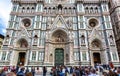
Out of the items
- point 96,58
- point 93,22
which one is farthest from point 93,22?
point 96,58

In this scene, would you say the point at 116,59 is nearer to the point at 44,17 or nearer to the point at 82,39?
the point at 82,39

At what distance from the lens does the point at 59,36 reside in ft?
80.1

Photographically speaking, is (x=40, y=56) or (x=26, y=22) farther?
(x=26, y=22)

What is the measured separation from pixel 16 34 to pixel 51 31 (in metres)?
6.50

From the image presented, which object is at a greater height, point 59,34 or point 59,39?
point 59,34

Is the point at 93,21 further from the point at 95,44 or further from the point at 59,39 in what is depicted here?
the point at 59,39

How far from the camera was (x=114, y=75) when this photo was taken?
614cm

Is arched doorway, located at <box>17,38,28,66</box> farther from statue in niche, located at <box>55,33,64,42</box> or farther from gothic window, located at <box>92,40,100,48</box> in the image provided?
gothic window, located at <box>92,40,100,48</box>

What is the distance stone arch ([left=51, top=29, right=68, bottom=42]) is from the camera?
23875 millimetres

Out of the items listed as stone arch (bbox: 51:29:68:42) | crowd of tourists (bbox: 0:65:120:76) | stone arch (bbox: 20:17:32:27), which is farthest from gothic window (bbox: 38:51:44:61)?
crowd of tourists (bbox: 0:65:120:76)

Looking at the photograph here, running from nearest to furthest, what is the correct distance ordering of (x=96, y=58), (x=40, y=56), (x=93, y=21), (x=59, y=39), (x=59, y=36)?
(x=40, y=56), (x=96, y=58), (x=59, y=39), (x=59, y=36), (x=93, y=21)

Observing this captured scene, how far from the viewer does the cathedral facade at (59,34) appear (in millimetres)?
21750

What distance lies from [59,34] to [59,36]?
1.29ft

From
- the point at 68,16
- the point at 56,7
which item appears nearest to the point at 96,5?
the point at 68,16
